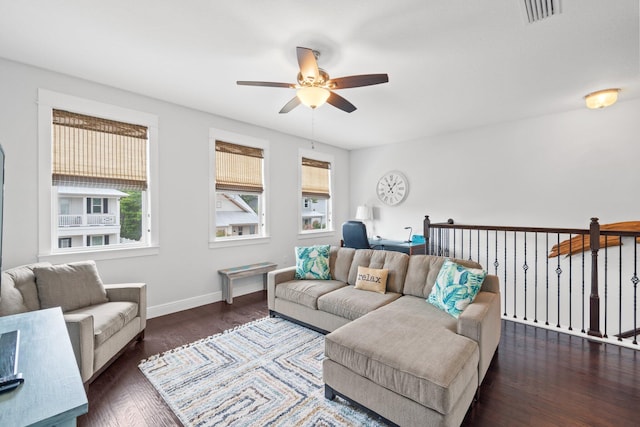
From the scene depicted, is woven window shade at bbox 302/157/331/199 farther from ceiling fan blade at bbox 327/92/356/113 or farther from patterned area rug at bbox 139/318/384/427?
patterned area rug at bbox 139/318/384/427

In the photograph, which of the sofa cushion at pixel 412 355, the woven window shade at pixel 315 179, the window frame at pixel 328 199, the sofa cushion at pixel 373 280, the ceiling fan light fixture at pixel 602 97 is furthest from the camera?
the woven window shade at pixel 315 179

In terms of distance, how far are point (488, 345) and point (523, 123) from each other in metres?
3.51

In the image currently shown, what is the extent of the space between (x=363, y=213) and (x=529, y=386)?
12.6ft

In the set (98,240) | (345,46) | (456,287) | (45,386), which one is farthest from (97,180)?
(456,287)

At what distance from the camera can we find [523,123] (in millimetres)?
4078

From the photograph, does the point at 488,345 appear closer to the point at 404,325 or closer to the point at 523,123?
the point at 404,325

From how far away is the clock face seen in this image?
5.35 m

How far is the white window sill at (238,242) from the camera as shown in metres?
3.96

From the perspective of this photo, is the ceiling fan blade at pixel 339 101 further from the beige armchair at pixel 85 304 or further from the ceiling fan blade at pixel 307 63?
the beige armchair at pixel 85 304

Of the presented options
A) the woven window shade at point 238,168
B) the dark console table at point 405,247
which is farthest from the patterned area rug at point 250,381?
the dark console table at point 405,247

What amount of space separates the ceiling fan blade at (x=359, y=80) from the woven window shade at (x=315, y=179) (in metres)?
2.99

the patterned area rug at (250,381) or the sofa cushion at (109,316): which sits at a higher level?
the sofa cushion at (109,316)

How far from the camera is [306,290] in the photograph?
3.04 metres

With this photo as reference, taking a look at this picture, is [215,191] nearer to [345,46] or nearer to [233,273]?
[233,273]
